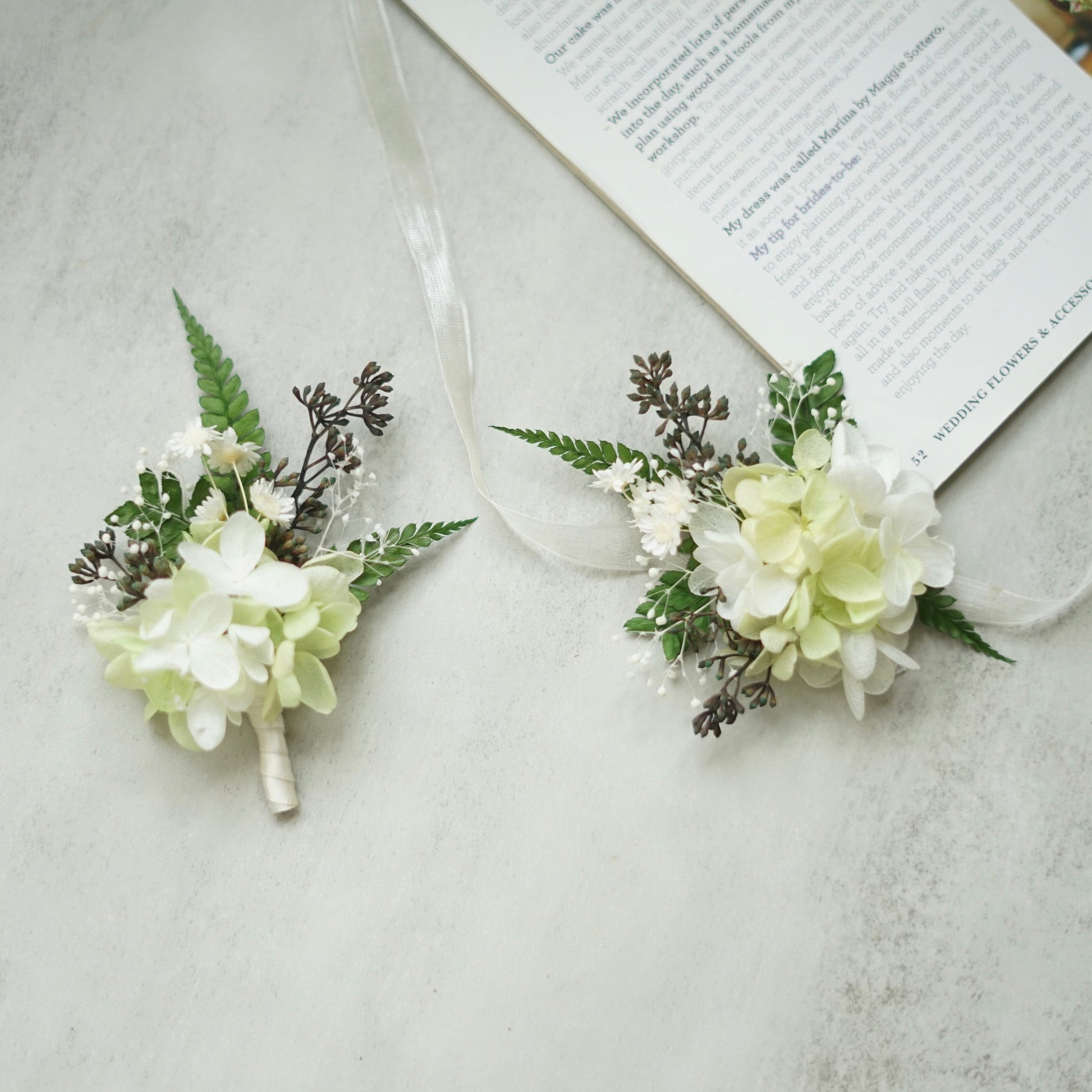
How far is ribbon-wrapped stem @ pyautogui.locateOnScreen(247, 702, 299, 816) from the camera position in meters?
0.94

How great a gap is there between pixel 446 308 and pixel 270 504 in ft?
1.00

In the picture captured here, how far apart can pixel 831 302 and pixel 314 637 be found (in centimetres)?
69

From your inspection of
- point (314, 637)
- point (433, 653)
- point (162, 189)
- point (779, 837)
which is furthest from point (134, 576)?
point (779, 837)

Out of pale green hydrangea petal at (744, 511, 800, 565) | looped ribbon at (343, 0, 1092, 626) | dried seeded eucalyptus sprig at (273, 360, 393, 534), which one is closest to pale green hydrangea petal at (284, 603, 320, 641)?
dried seeded eucalyptus sprig at (273, 360, 393, 534)

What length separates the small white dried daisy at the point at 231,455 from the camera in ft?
3.00

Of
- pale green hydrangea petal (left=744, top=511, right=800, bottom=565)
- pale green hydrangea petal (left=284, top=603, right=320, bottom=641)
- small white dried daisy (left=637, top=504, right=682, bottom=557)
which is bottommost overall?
pale green hydrangea petal (left=744, top=511, right=800, bottom=565)

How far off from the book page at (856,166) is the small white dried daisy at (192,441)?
0.51 metres

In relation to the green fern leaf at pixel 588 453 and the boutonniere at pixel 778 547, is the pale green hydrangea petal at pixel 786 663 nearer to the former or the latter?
the boutonniere at pixel 778 547

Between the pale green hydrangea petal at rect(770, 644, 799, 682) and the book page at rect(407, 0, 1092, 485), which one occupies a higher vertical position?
the book page at rect(407, 0, 1092, 485)

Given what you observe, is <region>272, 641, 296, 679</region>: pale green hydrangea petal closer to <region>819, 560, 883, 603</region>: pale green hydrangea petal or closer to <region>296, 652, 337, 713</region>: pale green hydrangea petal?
<region>296, 652, 337, 713</region>: pale green hydrangea petal

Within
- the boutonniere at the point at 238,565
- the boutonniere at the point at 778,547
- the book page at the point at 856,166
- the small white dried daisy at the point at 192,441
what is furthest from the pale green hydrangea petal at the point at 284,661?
the book page at the point at 856,166

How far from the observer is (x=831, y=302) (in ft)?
3.28

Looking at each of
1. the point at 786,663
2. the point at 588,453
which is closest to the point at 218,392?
the point at 588,453

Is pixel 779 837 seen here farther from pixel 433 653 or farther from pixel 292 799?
pixel 292 799
